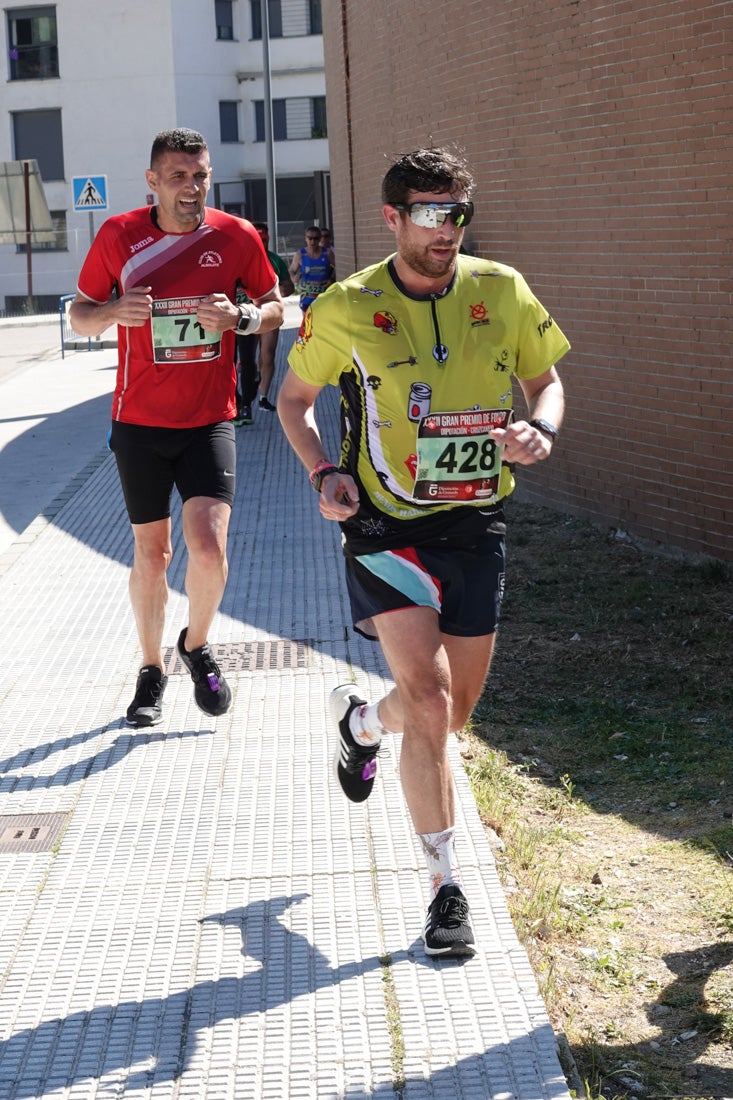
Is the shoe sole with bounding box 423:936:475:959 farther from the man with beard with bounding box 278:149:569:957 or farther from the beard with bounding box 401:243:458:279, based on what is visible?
the beard with bounding box 401:243:458:279

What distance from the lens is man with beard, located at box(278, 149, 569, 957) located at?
4.09m

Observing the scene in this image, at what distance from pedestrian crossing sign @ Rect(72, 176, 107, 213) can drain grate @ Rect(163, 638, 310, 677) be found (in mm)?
21686

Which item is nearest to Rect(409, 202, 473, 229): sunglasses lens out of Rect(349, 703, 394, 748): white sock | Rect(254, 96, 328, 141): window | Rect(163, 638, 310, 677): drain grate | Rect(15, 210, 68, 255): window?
Rect(349, 703, 394, 748): white sock

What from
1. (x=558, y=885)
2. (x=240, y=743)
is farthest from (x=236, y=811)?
(x=558, y=885)

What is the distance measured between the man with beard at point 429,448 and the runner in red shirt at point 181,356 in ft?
4.89

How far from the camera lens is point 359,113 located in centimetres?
1716

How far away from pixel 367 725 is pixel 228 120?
52.7 m

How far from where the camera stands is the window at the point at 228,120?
53.9 meters

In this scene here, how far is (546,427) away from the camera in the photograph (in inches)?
167

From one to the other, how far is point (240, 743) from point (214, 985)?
1.96 meters

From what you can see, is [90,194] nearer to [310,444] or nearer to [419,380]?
[310,444]

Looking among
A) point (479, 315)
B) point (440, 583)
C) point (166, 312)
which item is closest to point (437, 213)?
point (479, 315)

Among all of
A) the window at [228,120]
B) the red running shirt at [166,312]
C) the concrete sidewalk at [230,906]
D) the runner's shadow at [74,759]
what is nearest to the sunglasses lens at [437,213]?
the red running shirt at [166,312]

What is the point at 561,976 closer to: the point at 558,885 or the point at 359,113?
the point at 558,885
